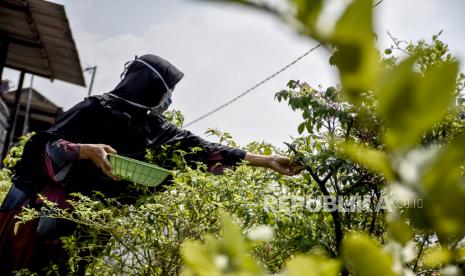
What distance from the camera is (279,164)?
91.6 inches

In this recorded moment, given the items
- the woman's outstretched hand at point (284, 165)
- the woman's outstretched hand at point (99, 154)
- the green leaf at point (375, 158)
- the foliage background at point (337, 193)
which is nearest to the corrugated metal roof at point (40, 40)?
the foliage background at point (337, 193)

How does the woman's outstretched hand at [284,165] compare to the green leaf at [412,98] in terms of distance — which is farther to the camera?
the woman's outstretched hand at [284,165]

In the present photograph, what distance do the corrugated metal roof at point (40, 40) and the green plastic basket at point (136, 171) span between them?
12.8 ft

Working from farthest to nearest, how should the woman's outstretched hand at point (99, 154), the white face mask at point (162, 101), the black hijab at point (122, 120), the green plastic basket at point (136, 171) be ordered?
the white face mask at point (162, 101), the black hijab at point (122, 120), the woman's outstretched hand at point (99, 154), the green plastic basket at point (136, 171)

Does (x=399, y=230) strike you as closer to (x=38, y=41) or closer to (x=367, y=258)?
(x=367, y=258)

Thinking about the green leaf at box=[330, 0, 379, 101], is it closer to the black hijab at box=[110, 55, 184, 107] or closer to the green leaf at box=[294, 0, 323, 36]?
the green leaf at box=[294, 0, 323, 36]

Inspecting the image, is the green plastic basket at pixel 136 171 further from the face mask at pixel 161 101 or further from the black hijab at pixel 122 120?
the face mask at pixel 161 101

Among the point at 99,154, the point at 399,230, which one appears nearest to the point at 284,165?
the point at 99,154

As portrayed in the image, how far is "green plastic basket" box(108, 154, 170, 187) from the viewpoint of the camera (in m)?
2.02

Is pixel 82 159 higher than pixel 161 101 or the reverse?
the reverse

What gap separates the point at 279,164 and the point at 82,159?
1.14 meters

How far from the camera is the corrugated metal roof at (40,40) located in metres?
5.45

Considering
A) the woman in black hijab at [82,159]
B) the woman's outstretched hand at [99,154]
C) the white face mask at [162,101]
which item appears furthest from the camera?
the white face mask at [162,101]

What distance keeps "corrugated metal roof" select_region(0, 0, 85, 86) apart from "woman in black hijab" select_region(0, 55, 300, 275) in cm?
317
